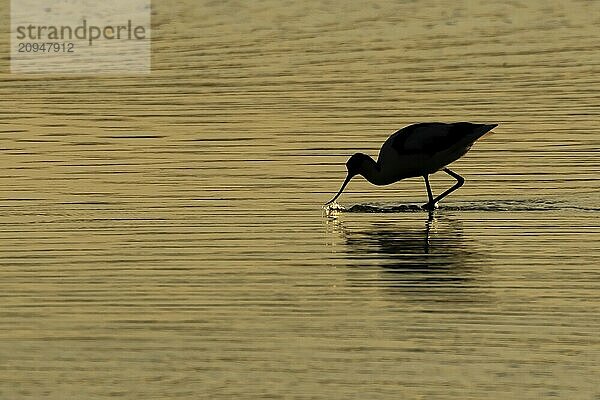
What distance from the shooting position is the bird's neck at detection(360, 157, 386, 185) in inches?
750

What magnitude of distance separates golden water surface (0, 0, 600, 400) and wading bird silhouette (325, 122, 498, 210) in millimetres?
358

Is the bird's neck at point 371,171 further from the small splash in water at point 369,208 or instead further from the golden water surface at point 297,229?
the small splash in water at point 369,208

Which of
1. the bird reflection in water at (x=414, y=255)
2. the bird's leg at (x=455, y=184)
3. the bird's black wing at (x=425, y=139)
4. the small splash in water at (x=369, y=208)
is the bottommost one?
the bird reflection in water at (x=414, y=255)

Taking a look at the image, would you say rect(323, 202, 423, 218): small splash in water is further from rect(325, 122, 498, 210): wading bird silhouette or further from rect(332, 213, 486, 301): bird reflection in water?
rect(332, 213, 486, 301): bird reflection in water

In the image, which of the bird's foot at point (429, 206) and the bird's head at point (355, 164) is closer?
the bird's foot at point (429, 206)

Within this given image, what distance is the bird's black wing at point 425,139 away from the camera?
1898cm

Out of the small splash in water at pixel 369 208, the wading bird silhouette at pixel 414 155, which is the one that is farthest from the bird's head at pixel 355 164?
the small splash in water at pixel 369 208

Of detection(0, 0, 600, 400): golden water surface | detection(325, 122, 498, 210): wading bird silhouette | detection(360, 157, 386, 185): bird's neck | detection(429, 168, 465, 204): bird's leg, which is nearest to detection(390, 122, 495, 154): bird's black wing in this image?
detection(325, 122, 498, 210): wading bird silhouette

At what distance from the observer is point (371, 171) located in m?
19.1

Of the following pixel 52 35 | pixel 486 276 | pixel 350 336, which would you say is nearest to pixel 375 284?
pixel 486 276

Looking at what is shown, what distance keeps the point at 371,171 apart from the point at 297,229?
2.71 metres

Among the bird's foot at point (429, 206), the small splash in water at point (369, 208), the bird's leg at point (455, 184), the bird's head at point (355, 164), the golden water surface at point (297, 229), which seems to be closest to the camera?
the golden water surface at point (297, 229)

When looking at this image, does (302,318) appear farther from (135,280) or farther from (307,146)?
(307,146)

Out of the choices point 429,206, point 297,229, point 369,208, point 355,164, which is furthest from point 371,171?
point 297,229
